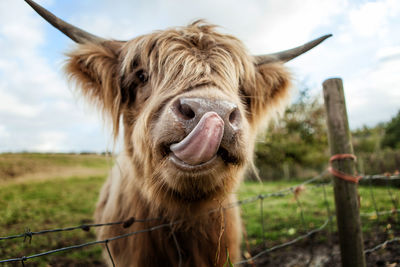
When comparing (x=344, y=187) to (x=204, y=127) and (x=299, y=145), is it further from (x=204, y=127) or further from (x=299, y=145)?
(x=299, y=145)

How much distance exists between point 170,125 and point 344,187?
5.06ft

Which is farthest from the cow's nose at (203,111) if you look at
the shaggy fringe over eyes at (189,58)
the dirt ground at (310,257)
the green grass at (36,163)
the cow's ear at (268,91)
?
the green grass at (36,163)

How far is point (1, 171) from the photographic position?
Answer: 901cm

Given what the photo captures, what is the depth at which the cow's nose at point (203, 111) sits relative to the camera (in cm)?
121

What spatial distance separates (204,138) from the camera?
108cm

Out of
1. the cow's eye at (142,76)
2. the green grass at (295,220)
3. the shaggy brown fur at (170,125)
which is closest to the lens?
the shaggy brown fur at (170,125)

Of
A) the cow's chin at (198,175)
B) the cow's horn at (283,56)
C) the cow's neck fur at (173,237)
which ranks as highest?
the cow's horn at (283,56)

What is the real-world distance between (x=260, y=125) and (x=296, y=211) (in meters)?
5.08

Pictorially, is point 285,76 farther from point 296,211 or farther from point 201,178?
point 296,211

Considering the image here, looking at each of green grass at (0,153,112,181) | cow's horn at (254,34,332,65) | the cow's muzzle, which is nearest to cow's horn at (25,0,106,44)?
the cow's muzzle

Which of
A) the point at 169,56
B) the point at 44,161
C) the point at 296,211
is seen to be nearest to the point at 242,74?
the point at 169,56

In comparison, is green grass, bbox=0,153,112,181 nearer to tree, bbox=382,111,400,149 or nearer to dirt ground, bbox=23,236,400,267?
dirt ground, bbox=23,236,400,267

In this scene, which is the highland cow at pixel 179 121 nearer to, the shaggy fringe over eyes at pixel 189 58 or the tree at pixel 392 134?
the shaggy fringe over eyes at pixel 189 58

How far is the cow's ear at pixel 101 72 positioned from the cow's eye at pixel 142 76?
211mm
